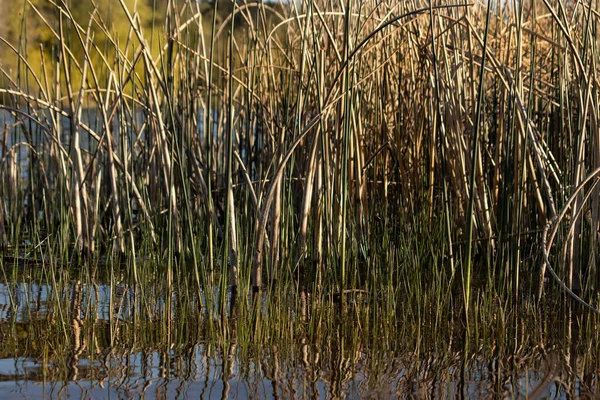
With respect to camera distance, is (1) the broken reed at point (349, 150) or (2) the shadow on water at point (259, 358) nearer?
(2) the shadow on water at point (259, 358)

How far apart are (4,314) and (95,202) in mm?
Result: 970

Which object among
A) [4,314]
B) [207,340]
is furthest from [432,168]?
[4,314]

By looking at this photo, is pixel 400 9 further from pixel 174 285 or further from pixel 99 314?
pixel 99 314

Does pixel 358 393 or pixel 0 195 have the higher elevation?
pixel 0 195

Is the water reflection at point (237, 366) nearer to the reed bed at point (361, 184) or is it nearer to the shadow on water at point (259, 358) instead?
the shadow on water at point (259, 358)

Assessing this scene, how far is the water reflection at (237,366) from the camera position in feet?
5.58

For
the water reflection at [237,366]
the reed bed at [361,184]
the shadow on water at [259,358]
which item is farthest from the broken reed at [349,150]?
the water reflection at [237,366]

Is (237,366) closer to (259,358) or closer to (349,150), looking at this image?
(259,358)

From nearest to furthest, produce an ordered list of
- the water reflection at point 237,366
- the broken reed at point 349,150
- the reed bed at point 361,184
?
the water reflection at point 237,366
the reed bed at point 361,184
the broken reed at point 349,150

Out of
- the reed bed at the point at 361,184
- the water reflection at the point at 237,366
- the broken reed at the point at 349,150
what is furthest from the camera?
the broken reed at the point at 349,150

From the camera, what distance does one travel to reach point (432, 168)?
295 cm

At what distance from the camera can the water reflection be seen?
170 cm

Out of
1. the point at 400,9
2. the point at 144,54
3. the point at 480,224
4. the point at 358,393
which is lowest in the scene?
the point at 358,393

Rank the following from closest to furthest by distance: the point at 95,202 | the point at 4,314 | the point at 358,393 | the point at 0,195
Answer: the point at 358,393 → the point at 4,314 → the point at 95,202 → the point at 0,195
